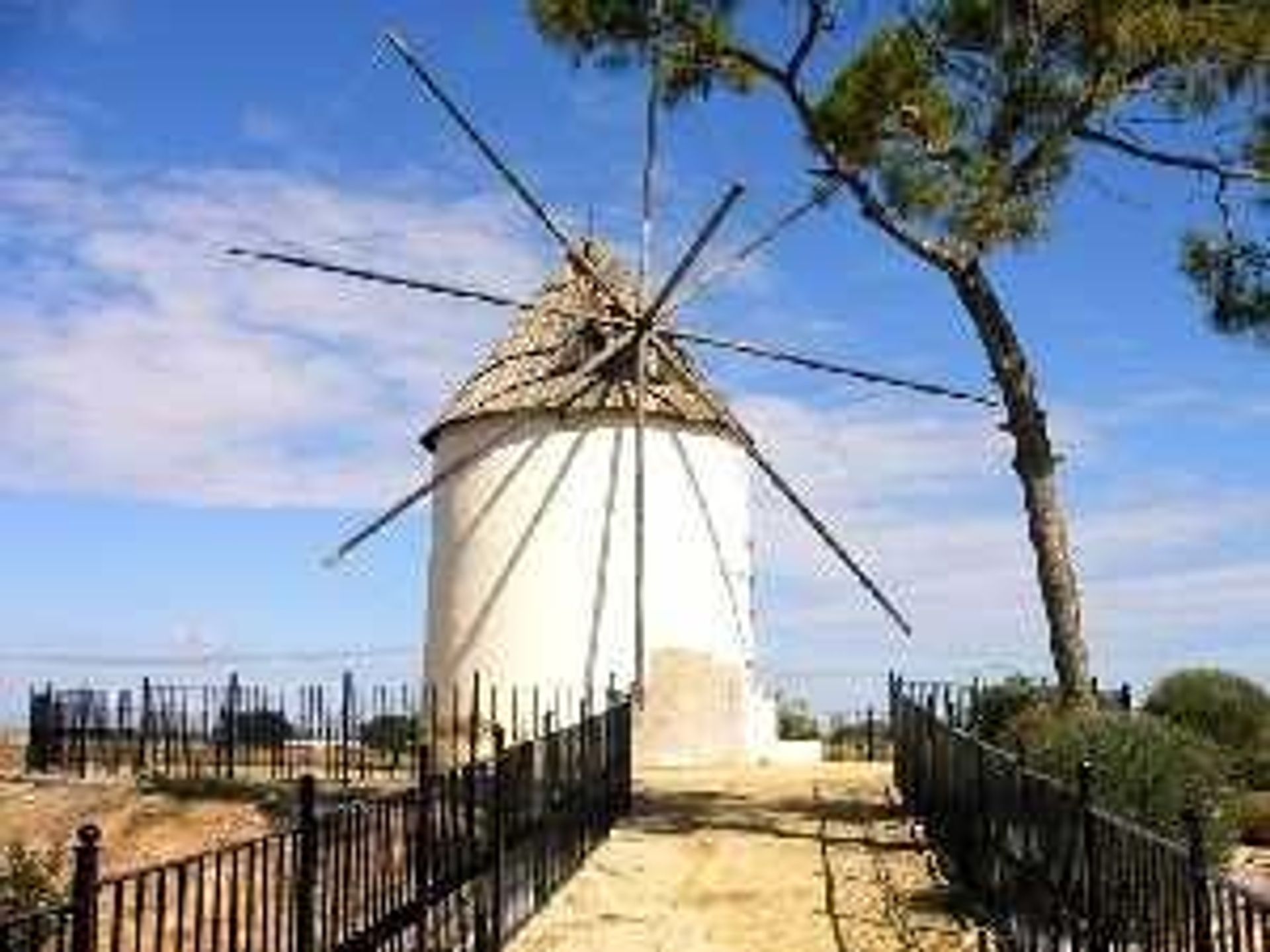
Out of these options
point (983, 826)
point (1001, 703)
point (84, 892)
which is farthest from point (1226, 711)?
point (84, 892)

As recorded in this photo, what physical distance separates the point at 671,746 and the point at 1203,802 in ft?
49.4

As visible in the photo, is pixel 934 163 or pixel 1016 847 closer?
pixel 1016 847

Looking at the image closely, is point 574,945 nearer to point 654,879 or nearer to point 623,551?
point 654,879

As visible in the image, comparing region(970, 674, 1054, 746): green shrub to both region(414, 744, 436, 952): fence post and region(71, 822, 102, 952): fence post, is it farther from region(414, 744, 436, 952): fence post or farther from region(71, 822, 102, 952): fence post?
region(71, 822, 102, 952): fence post

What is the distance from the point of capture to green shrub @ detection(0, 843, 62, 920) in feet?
59.7

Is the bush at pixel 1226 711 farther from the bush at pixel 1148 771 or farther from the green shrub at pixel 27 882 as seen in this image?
the green shrub at pixel 27 882

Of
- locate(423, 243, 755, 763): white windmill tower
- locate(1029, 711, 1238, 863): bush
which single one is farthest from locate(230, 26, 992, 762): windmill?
locate(1029, 711, 1238, 863): bush

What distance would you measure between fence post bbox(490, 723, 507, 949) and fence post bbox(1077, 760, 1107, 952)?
4.83m

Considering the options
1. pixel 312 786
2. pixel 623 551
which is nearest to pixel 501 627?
pixel 623 551

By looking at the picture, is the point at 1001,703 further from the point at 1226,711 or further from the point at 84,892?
the point at 84,892

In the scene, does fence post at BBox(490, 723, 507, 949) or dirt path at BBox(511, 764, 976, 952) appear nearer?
fence post at BBox(490, 723, 507, 949)

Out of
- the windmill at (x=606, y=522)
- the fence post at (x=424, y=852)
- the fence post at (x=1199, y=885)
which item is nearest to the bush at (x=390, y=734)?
the windmill at (x=606, y=522)

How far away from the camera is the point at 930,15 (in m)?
22.8

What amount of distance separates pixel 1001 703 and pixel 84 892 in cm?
1863
